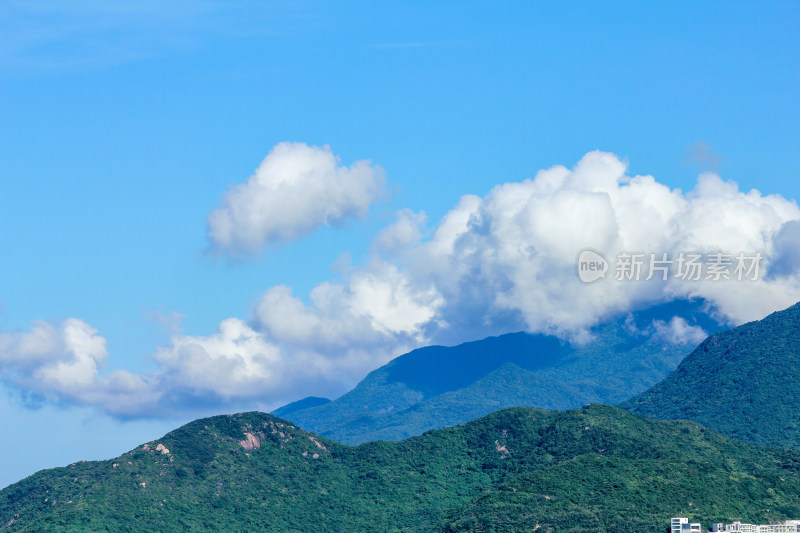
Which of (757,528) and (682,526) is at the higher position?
(682,526)

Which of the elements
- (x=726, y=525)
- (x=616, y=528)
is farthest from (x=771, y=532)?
(x=616, y=528)

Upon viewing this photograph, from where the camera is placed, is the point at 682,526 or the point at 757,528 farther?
the point at 682,526

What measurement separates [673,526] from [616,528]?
10032mm

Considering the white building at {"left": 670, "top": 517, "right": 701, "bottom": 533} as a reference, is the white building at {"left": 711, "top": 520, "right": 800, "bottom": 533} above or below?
below

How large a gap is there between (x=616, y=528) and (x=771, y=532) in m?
23.4

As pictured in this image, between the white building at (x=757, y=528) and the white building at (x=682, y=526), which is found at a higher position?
the white building at (x=682, y=526)

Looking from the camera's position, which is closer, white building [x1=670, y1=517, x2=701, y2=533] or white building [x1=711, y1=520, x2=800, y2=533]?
white building [x1=711, y1=520, x2=800, y2=533]

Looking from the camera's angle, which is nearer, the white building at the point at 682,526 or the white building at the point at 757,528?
the white building at the point at 757,528

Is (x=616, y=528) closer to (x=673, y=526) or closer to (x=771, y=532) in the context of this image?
(x=673, y=526)

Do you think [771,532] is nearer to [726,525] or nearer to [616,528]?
[726,525]

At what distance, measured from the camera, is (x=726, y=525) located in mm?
192500

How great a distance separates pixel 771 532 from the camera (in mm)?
193750

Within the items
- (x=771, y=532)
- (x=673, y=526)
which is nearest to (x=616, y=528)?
(x=673, y=526)
